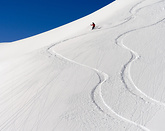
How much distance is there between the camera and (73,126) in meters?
8.95

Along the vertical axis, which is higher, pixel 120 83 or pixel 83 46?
pixel 83 46

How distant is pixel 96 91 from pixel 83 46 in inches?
261

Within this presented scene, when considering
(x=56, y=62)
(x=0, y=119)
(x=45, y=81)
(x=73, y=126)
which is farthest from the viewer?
A: (x=56, y=62)

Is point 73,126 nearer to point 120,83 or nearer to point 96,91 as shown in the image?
point 96,91

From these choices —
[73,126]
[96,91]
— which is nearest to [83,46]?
[96,91]

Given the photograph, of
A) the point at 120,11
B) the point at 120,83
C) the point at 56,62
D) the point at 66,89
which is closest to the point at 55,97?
the point at 66,89

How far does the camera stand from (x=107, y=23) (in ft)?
76.0

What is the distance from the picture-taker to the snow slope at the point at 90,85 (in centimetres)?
921

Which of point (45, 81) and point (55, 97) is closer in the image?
point (55, 97)

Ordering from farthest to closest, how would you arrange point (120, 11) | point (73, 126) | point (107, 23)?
point (120, 11) < point (107, 23) < point (73, 126)

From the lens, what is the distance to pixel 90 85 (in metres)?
11.8

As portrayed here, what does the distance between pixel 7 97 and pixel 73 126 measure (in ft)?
13.7

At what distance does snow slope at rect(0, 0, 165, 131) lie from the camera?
363 inches

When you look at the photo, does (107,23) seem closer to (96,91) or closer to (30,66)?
(30,66)
